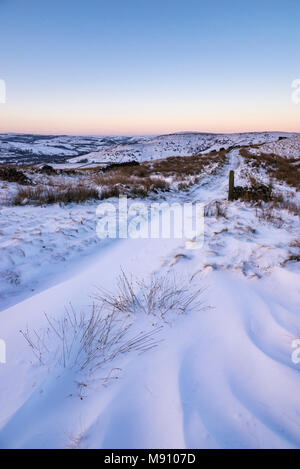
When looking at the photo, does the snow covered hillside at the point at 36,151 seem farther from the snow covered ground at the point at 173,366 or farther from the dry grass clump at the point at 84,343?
the dry grass clump at the point at 84,343

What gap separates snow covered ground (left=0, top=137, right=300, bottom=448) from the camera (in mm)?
1227

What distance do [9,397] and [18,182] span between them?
413 inches

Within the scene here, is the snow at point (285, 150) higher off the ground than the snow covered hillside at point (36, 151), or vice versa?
the snow covered hillside at point (36, 151)

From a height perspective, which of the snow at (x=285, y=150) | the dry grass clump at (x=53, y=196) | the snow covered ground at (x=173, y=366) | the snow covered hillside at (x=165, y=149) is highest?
the snow covered hillside at (x=165, y=149)

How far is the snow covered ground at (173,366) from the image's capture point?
123cm

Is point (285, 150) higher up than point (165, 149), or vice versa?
point (165, 149)

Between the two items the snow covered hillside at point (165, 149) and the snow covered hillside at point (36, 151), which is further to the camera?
the snow covered hillside at point (36, 151)

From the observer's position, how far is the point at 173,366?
5.42ft

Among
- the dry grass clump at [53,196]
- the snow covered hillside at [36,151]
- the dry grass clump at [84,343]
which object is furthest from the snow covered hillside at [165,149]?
the dry grass clump at [84,343]

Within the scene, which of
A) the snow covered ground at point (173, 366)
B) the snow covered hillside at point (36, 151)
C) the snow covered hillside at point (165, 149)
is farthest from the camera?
the snow covered hillside at point (36, 151)

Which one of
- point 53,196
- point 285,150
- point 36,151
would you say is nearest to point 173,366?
point 53,196

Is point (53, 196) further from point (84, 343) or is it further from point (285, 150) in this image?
point (285, 150)

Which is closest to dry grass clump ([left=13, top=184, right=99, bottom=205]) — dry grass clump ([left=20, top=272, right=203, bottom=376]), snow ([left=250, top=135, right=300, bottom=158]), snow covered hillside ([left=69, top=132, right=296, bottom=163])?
dry grass clump ([left=20, top=272, right=203, bottom=376])

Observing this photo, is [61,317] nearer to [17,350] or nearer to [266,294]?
[17,350]
